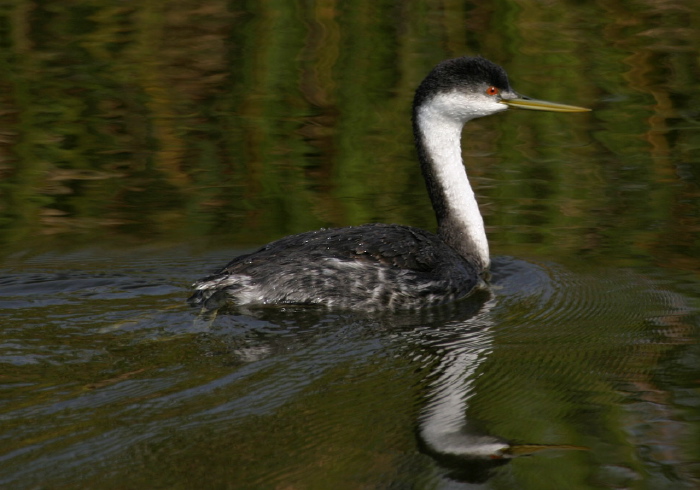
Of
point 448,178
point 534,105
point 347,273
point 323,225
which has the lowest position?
point 323,225

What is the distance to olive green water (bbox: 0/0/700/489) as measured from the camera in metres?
4.72

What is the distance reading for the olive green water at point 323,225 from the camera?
4.72 m

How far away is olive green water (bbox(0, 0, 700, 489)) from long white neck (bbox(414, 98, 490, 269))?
1.19 feet

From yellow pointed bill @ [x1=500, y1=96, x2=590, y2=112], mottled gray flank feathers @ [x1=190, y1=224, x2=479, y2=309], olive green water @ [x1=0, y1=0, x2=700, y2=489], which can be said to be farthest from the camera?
yellow pointed bill @ [x1=500, y1=96, x2=590, y2=112]

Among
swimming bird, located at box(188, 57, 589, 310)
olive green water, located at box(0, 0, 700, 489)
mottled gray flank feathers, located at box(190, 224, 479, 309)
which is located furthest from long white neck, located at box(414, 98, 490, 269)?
mottled gray flank feathers, located at box(190, 224, 479, 309)

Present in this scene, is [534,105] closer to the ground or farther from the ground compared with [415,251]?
farther from the ground

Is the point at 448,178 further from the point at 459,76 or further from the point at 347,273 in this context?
the point at 347,273

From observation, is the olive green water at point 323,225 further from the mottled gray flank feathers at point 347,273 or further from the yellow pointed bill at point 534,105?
the yellow pointed bill at point 534,105

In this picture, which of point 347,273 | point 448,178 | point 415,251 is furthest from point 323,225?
point 347,273

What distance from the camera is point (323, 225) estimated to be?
28.0 ft

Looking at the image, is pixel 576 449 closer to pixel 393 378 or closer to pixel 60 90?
pixel 393 378

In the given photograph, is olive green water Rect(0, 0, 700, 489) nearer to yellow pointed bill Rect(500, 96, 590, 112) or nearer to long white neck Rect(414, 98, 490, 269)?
long white neck Rect(414, 98, 490, 269)

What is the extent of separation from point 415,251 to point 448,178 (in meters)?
0.96

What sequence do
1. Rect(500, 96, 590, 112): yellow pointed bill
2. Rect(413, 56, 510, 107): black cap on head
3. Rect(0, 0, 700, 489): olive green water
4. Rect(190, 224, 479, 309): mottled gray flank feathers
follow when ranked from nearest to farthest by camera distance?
Rect(0, 0, 700, 489): olive green water, Rect(190, 224, 479, 309): mottled gray flank feathers, Rect(413, 56, 510, 107): black cap on head, Rect(500, 96, 590, 112): yellow pointed bill
